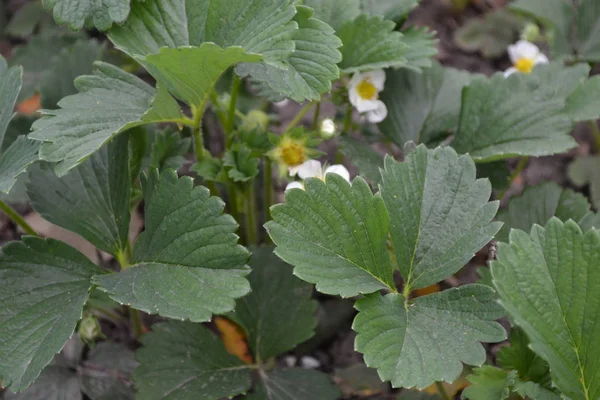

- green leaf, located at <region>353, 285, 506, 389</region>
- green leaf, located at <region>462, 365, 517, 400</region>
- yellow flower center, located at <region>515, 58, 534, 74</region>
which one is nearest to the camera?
green leaf, located at <region>353, 285, 506, 389</region>

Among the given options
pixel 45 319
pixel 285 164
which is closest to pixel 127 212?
pixel 45 319

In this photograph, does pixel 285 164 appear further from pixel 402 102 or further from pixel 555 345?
pixel 555 345

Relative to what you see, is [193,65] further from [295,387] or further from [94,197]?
[295,387]

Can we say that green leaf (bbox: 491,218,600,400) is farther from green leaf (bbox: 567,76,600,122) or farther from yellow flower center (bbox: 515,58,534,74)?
yellow flower center (bbox: 515,58,534,74)

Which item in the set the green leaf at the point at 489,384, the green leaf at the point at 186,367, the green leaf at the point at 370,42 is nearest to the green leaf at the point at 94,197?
the green leaf at the point at 186,367

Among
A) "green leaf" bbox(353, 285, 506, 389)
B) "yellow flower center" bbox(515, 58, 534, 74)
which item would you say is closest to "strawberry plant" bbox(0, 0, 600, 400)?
"green leaf" bbox(353, 285, 506, 389)

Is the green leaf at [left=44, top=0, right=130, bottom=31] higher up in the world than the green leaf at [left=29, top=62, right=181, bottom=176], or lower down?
higher up

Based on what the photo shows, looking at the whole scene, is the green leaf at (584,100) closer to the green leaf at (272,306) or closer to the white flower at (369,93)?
the white flower at (369,93)
